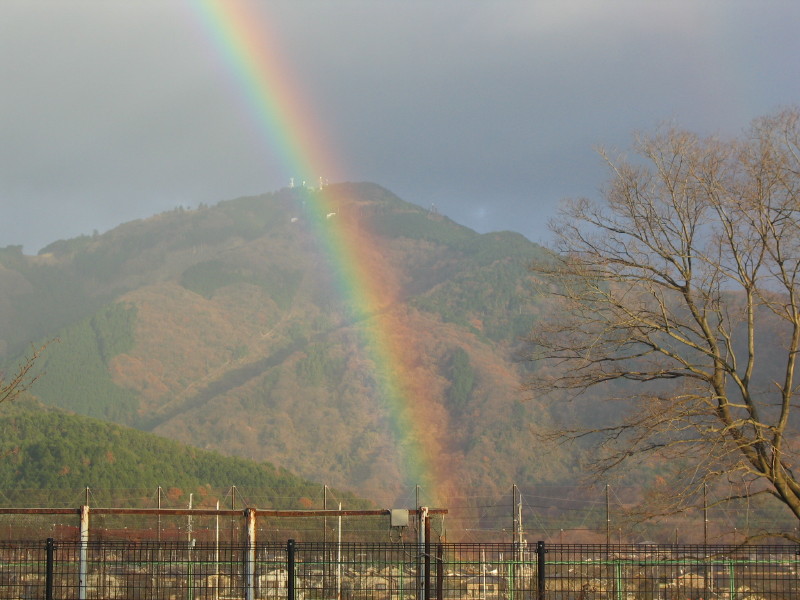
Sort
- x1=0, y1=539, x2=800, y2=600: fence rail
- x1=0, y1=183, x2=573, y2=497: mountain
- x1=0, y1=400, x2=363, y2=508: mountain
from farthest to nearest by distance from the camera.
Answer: x1=0, y1=183, x2=573, y2=497: mountain
x1=0, y1=400, x2=363, y2=508: mountain
x1=0, y1=539, x2=800, y2=600: fence rail

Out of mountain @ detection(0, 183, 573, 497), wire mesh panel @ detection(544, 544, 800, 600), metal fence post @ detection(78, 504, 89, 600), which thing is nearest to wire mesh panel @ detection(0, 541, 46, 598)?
metal fence post @ detection(78, 504, 89, 600)

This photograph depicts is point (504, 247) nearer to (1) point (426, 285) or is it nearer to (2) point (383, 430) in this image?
(1) point (426, 285)

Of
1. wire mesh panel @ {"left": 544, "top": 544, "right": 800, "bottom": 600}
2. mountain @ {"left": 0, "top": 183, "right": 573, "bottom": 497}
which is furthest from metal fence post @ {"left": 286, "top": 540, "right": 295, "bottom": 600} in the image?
mountain @ {"left": 0, "top": 183, "right": 573, "bottom": 497}

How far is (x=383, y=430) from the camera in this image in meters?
126

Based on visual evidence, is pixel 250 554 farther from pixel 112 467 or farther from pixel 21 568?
pixel 112 467

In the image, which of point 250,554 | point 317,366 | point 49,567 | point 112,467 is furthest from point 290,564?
point 317,366

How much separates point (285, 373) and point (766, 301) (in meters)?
129

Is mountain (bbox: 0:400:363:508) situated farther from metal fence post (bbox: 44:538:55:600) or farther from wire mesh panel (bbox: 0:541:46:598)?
metal fence post (bbox: 44:538:55:600)

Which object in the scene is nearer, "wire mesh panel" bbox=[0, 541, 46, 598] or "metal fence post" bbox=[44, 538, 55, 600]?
"metal fence post" bbox=[44, 538, 55, 600]

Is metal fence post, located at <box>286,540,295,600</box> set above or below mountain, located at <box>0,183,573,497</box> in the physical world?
below

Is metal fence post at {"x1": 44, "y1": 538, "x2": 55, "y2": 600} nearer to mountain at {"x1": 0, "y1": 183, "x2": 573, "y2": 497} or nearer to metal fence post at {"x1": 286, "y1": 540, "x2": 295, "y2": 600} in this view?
metal fence post at {"x1": 286, "y1": 540, "x2": 295, "y2": 600}

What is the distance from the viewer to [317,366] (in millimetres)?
144000

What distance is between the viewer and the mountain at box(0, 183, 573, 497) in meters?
117

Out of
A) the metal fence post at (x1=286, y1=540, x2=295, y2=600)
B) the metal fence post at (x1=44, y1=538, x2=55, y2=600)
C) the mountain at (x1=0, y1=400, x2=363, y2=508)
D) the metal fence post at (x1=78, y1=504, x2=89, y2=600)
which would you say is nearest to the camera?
the metal fence post at (x1=286, y1=540, x2=295, y2=600)
